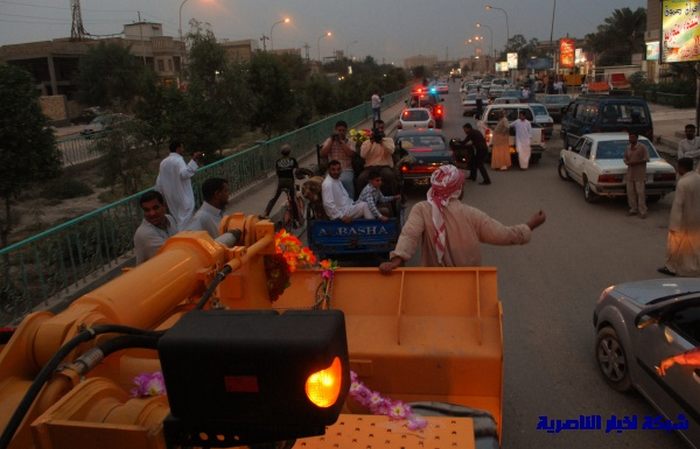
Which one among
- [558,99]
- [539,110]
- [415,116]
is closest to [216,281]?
[415,116]

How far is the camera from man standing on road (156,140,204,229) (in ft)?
29.2

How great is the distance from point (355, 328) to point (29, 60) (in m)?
70.7

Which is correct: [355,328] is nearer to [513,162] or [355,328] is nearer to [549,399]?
[549,399]

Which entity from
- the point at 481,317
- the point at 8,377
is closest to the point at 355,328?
the point at 481,317

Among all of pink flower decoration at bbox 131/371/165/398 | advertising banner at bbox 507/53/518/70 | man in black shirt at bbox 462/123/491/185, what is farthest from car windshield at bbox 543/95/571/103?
advertising banner at bbox 507/53/518/70

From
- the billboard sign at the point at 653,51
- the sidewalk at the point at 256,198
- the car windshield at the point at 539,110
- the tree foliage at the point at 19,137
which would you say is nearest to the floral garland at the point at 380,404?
the sidewalk at the point at 256,198

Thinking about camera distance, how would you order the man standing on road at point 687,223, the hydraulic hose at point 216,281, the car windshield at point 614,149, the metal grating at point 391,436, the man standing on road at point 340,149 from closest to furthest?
the hydraulic hose at point 216,281 → the metal grating at point 391,436 → the man standing on road at point 687,223 → the man standing on road at point 340,149 → the car windshield at point 614,149

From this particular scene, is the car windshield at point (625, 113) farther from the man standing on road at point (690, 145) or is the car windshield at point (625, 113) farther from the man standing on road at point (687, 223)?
the man standing on road at point (687, 223)

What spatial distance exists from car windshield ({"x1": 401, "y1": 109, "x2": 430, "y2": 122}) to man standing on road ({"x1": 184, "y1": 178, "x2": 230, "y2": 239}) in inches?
800

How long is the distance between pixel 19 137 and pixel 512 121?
15.4m

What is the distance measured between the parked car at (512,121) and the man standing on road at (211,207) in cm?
1526

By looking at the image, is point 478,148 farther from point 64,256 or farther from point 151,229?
point 151,229

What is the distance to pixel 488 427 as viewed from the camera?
3.46 m

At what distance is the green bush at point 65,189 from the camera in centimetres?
2380
